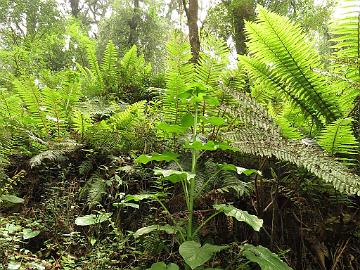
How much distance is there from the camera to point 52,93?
2.65 metres

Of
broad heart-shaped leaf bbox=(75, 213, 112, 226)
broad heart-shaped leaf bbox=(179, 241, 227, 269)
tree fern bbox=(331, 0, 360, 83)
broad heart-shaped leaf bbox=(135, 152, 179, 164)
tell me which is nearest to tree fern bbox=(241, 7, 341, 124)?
tree fern bbox=(331, 0, 360, 83)

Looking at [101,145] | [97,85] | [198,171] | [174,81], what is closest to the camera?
[198,171]

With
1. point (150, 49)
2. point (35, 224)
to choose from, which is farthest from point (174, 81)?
point (150, 49)

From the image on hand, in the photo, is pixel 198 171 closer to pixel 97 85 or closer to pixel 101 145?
pixel 101 145

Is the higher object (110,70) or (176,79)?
(110,70)

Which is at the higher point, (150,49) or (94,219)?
(150,49)

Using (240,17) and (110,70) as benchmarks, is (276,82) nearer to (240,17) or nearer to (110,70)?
(110,70)

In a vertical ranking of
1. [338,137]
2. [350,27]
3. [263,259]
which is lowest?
[263,259]

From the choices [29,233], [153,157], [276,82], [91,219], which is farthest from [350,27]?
[29,233]

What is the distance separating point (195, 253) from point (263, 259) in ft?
0.87

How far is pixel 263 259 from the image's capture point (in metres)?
1.27

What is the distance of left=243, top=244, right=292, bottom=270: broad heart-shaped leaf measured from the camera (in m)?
1.24

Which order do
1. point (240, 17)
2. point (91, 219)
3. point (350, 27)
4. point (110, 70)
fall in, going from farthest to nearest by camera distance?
point (240, 17), point (110, 70), point (350, 27), point (91, 219)

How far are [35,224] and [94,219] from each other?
35 cm
